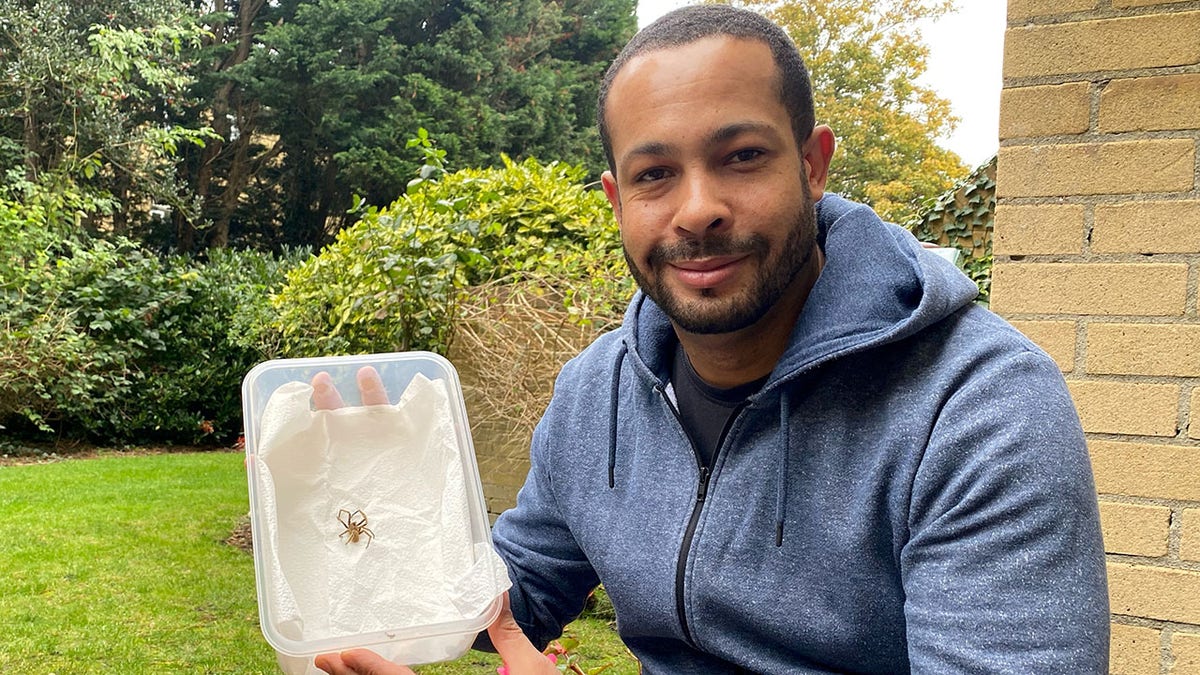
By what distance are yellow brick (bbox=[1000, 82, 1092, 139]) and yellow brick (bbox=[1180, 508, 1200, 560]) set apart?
570mm

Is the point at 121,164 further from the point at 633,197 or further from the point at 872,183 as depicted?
the point at 633,197

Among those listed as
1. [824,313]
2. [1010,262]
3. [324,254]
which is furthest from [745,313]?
[324,254]

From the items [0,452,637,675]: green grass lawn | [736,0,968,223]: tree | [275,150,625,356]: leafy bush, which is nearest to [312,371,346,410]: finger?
[0,452,637,675]: green grass lawn

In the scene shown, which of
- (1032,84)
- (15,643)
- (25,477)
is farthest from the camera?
(25,477)

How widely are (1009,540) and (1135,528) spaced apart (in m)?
0.77

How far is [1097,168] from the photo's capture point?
136 cm

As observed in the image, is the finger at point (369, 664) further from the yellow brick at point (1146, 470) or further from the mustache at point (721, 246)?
the yellow brick at point (1146, 470)

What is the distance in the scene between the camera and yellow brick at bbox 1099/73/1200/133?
1304mm

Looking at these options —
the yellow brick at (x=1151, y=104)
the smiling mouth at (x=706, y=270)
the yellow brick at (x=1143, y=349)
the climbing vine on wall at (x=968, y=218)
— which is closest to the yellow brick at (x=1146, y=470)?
the yellow brick at (x=1143, y=349)

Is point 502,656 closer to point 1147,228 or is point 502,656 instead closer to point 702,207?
point 702,207

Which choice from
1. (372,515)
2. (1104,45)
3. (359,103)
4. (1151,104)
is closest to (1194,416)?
(1151,104)

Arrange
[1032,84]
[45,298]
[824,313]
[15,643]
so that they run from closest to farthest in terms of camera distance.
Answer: [824,313] → [1032,84] → [15,643] → [45,298]

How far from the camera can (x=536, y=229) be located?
2.78m

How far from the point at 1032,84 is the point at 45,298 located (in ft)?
17.4
